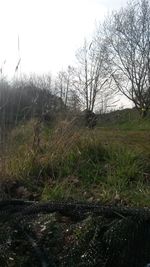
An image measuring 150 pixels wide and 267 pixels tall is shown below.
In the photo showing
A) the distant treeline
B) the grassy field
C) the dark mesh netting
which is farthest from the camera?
the distant treeline

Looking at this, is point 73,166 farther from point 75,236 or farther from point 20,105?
point 75,236

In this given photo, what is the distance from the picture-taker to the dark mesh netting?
110 inches

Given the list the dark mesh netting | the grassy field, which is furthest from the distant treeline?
the dark mesh netting

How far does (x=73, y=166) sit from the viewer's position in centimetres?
546

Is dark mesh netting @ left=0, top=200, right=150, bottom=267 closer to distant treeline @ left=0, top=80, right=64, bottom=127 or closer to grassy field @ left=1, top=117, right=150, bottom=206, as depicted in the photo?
grassy field @ left=1, top=117, right=150, bottom=206

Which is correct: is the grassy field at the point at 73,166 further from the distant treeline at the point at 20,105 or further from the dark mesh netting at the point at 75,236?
the dark mesh netting at the point at 75,236

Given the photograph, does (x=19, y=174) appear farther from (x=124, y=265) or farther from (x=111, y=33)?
(x=111, y=33)

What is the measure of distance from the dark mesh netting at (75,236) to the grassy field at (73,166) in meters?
0.99

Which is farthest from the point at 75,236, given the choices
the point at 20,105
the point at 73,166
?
the point at 20,105

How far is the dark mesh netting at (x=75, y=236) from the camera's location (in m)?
2.80

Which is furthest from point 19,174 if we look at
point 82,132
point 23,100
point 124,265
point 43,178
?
point 124,265

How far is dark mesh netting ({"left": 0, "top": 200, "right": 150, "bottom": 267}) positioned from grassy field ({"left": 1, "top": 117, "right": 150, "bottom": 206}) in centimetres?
99

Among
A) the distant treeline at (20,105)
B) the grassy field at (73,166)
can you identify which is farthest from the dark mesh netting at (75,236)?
the distant treeline at (20,105)

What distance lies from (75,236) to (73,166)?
2506 mm
